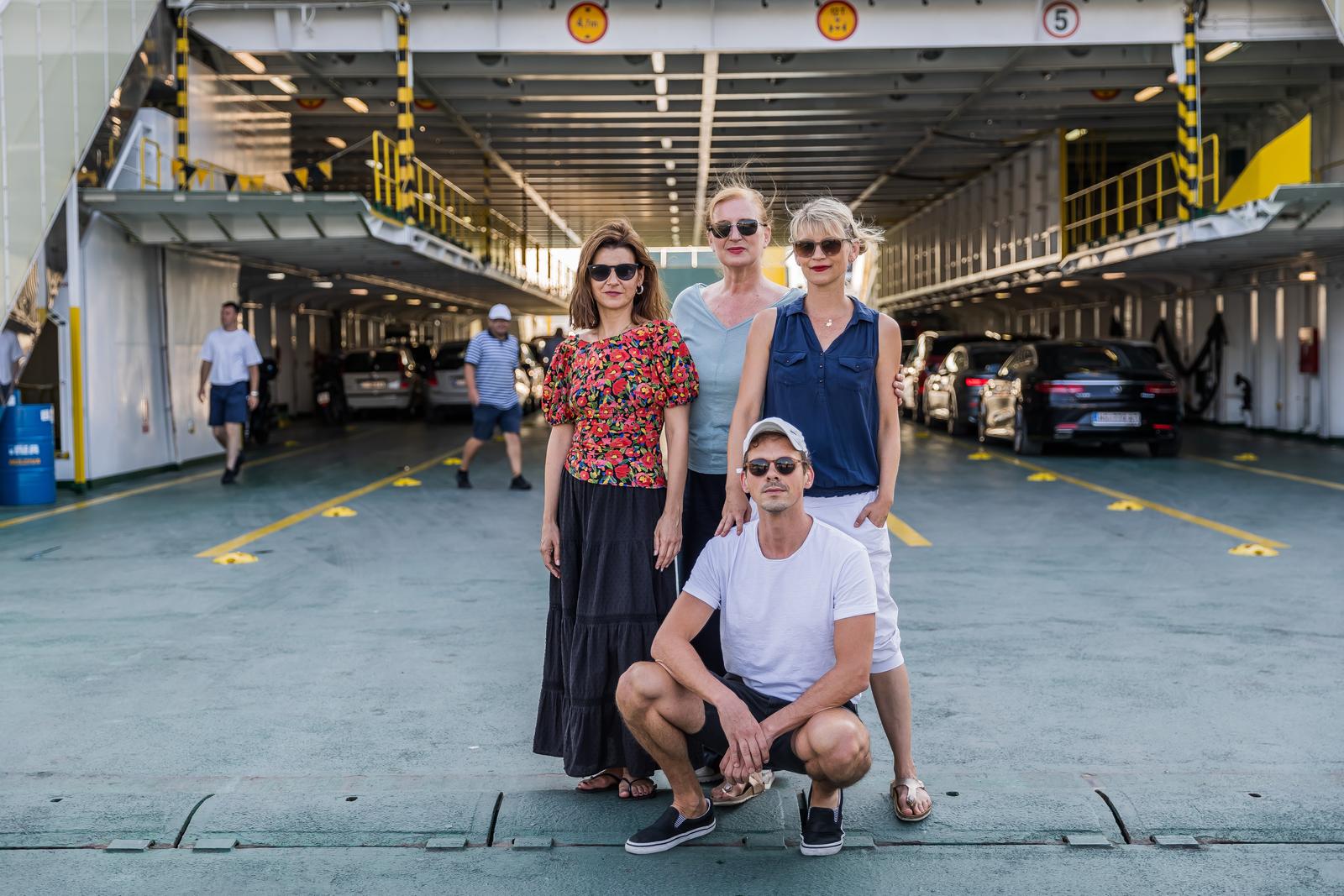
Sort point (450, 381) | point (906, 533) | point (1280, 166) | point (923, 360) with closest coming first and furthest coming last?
point (906, 533)
point (1280, 166)
point (923, 360)
point (450, 381)

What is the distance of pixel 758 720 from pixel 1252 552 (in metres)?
6.67

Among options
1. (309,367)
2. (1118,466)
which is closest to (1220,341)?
(1118,466)

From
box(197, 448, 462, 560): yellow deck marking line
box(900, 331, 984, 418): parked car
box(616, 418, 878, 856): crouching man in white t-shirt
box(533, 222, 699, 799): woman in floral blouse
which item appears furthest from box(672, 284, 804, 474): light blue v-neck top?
box(900, 331, 984, 418): parked car

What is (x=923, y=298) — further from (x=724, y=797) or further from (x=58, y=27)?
(x=724, y=797)

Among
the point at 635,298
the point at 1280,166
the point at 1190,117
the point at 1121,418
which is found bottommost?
the point at 1121,418

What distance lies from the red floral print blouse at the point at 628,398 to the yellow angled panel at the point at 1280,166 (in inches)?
529

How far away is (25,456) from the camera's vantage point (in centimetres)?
1323

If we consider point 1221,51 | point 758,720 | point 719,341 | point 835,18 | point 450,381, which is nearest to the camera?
point 758,720

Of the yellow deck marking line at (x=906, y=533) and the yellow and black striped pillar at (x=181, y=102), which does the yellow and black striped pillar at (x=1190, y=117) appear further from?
the yellow and black striped pillar at (x=181, y=102)

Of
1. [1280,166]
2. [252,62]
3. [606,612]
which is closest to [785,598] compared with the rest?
[606,612]

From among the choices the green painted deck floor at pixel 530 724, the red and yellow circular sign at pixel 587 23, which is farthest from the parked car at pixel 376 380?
the green painted deck floor at pixel 530 724

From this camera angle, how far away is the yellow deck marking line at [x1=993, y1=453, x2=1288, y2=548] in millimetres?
10180

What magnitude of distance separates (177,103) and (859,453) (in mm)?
15134

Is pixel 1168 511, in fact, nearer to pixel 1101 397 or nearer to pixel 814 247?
pixel 1101 397
